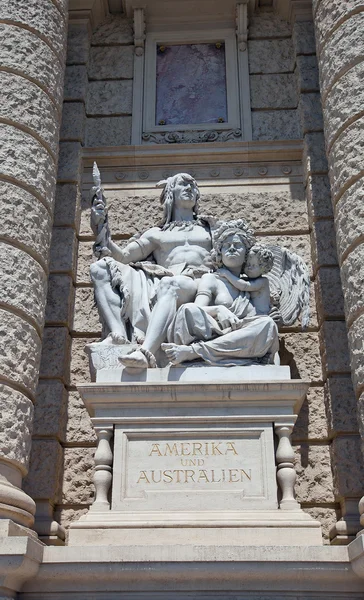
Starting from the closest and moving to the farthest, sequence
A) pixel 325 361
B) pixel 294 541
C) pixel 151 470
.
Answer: pixel 294 541 → pixel 151 470 → pixel 325 361

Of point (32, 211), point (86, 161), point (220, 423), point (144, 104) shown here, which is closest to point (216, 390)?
point (220, 423)

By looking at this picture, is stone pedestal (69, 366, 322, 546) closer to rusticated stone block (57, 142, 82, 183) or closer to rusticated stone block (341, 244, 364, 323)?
rusticated stone block (341, 244, 364, 323)

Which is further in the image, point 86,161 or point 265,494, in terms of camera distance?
point 86,161

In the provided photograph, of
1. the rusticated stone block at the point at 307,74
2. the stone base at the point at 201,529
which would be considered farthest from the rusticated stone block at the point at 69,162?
the stone base at the point at 201,529

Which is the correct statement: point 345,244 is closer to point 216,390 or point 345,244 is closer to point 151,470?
point 216,390

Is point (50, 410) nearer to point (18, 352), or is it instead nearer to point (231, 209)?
point (18, 352)

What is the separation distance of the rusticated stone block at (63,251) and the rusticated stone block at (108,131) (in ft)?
5.27

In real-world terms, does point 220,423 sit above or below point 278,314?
below

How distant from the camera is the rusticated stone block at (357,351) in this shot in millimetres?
6719

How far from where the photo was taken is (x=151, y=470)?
21.1 feet

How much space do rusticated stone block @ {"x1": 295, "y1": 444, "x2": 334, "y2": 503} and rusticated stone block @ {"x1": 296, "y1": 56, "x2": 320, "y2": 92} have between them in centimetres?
495

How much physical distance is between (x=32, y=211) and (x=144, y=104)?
11.8ft

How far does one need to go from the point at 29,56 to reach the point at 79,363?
3.49m

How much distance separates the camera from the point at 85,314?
8.79m
